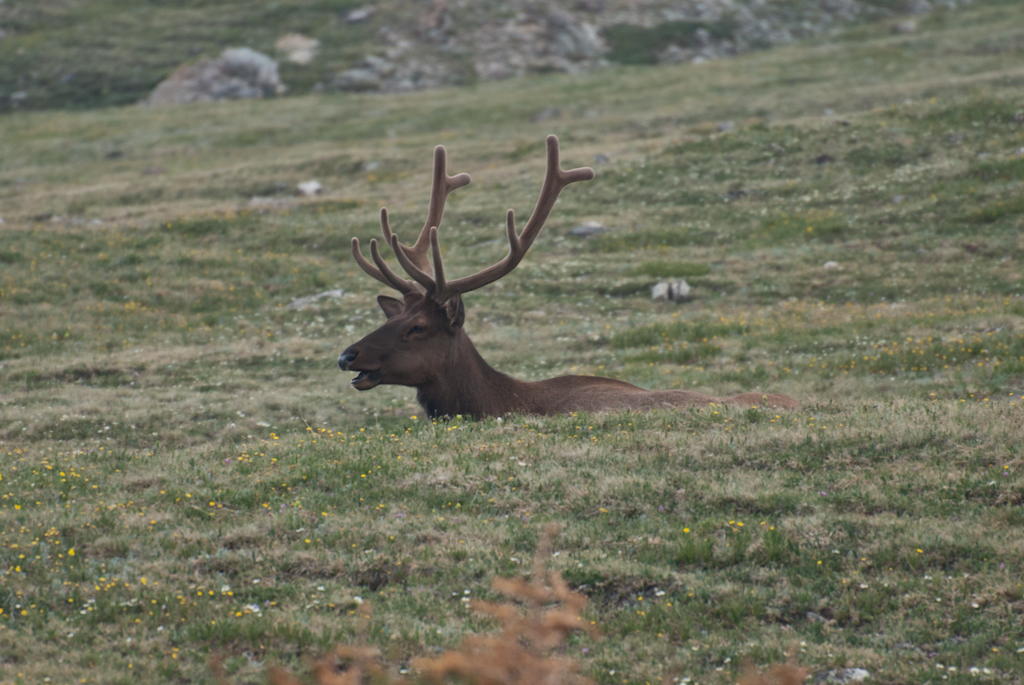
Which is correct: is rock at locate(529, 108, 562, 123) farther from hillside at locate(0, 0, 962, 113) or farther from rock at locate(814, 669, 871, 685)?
rock at locate(814, 669, 871, 685)

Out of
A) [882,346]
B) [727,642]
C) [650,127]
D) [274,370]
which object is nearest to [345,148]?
[650,127]

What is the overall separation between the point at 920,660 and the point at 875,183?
78.4 feet

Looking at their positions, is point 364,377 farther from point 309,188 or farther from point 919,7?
point 919,7

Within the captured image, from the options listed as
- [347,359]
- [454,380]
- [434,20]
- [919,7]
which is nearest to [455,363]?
[454,380]

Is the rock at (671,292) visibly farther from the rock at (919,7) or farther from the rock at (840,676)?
the rock at (919,7)

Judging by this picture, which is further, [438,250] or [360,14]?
→ [360,14]

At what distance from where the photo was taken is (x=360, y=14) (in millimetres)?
73750

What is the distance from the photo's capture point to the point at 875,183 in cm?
2773

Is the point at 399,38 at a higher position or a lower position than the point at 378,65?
higher

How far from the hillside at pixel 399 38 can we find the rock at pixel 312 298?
42.1 meters

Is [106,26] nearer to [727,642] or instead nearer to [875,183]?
[875,183]

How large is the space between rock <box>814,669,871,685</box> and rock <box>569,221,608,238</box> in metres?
22.1

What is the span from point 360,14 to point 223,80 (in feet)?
47.4

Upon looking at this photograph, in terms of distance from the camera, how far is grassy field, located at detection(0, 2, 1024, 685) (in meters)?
6.67
